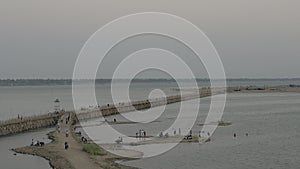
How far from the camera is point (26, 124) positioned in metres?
61.0

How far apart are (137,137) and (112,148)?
7923 millimetres

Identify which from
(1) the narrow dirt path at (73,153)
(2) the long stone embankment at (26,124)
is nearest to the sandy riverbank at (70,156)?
(1) the narrow dirt path at (73,153)

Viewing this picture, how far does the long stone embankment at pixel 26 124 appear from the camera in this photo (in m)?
56.3

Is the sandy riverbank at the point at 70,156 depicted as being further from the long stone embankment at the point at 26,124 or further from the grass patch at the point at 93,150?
the long stone embankment at the point at 26,124

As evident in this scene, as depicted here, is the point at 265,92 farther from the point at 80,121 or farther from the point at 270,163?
the point at 270,163

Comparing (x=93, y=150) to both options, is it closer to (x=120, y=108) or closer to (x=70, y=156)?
(x=70, y=156)

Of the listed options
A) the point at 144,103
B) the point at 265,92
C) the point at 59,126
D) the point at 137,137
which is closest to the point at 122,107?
the point at 144,103

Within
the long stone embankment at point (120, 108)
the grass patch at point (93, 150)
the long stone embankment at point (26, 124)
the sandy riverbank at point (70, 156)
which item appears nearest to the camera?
the sandy riverbank at point (70, 156)

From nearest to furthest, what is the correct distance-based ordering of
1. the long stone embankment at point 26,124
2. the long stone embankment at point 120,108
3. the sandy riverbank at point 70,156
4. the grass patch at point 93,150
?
the sandy riverbank at point 70,156 < the grass patch at point 93,150 < the long stone embankment at point 26,124 < the long stone embankment at point 120,108

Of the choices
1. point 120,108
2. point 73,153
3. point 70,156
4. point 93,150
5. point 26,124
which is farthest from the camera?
point 120,108

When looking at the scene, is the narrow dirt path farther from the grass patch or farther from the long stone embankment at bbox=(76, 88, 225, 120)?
the long stone embankment at bbox=(76, 88, 225, 120)

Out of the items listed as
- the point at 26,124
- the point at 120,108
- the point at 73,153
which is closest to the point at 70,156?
the point at 73,153

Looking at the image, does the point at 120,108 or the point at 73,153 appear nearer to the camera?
the point at 73,153

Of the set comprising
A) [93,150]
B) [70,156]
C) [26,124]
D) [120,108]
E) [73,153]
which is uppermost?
[120,108]
